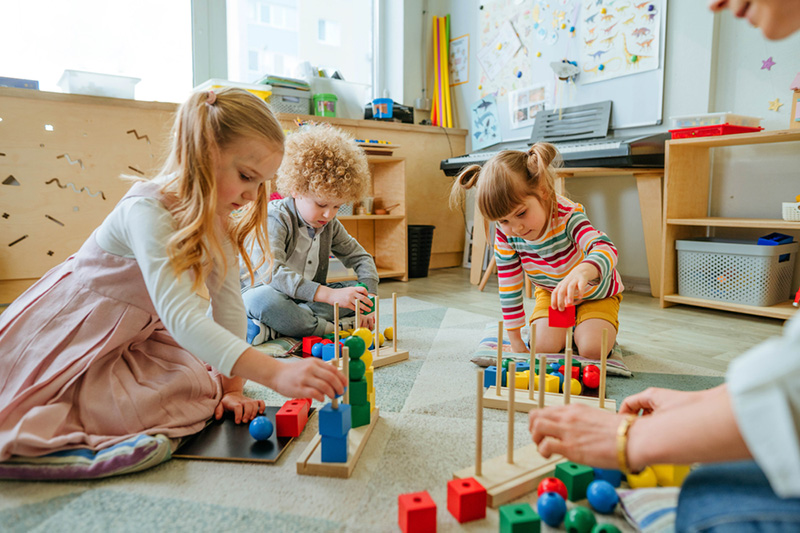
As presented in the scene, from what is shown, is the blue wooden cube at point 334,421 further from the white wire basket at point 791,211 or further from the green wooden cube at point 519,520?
the white wire basket at point 791,211

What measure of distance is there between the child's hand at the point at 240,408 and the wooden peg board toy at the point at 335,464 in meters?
0.18

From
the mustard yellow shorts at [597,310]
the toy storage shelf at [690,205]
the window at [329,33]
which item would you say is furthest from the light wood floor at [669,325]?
the window at [329,33]

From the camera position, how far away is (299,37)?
3309 millimetres

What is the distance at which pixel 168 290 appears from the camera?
2.74 feet

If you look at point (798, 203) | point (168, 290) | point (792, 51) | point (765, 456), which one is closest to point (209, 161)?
point (168, 290)

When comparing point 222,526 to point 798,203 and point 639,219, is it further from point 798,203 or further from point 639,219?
point 639,219

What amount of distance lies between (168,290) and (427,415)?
0.57 metres

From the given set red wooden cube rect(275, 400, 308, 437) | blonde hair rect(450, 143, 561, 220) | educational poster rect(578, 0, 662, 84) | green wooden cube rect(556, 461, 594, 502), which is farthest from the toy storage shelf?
red wooden cube rect(275, 400, 308, 437)

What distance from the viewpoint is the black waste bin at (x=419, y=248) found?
3180mm

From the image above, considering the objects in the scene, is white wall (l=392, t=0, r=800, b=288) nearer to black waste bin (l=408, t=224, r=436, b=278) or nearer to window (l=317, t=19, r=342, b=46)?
black waste bin (l=408, t=224, r=436, b=278)

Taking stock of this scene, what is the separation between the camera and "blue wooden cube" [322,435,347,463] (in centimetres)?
86

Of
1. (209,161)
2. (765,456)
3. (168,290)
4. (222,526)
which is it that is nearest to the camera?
(765,456)

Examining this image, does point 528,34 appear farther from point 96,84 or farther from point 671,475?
point 671,475

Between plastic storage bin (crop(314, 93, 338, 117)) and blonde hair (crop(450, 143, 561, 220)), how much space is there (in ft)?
6.19
